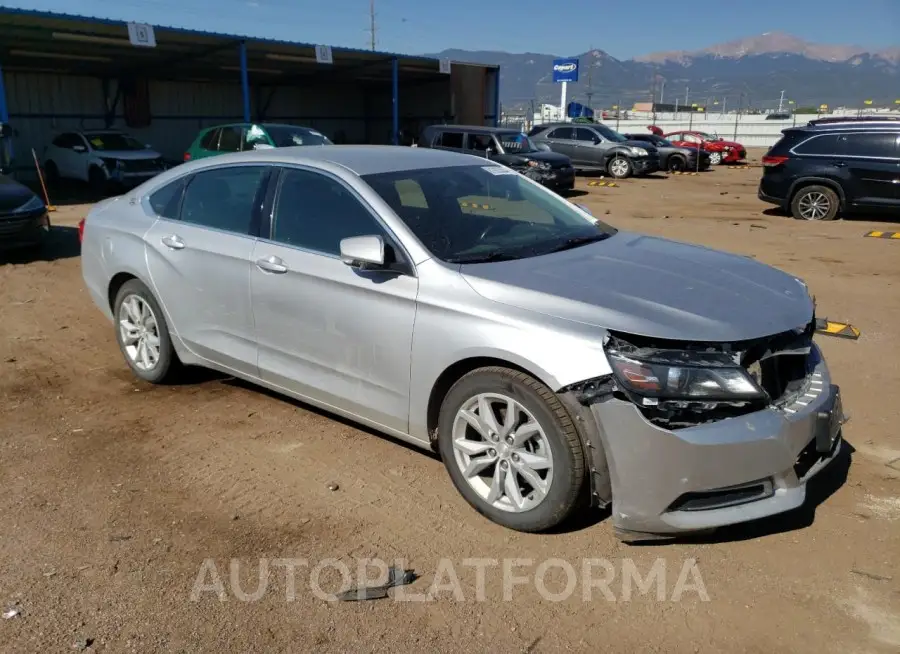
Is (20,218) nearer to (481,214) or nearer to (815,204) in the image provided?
(481,214)

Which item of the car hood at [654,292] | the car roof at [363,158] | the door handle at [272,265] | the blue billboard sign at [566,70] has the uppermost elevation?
the blue billboard sign at [566,70]

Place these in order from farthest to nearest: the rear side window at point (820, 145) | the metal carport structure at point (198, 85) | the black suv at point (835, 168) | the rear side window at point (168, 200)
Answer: the metal carport structure at point (198, 85), the rear side window at point (820, 145), the black suv at point (835, 168), the rear side window at point (168, 200)

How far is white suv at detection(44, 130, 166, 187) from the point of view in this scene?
1808 cm

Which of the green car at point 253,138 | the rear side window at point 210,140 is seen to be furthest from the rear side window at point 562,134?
the rear side window at point 210,140

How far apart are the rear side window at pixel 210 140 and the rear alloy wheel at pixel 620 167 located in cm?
1267

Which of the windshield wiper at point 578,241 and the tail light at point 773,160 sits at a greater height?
the tail light at point 773,160

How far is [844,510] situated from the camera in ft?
11.6

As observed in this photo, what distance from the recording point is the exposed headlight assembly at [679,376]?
2918 millimetres

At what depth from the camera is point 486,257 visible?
3.70 meters

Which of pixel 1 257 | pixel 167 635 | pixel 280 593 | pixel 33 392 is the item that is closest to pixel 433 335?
pixel 280 593

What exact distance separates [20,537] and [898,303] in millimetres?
7748

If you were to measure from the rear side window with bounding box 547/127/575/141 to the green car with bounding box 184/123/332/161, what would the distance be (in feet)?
34.4

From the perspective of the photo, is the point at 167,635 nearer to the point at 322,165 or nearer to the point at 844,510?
the point at 322,165

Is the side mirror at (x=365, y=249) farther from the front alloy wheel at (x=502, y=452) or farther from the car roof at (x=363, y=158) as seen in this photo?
the front alloy wheel at (x=502, y=452)
